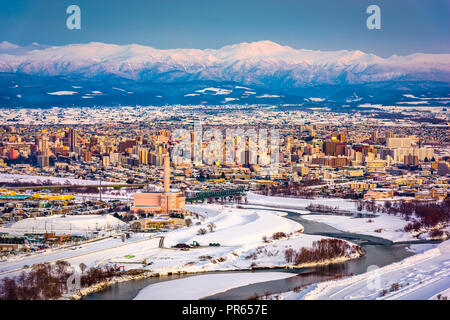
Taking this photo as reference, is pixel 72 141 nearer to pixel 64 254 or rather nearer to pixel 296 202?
pixel 296 202

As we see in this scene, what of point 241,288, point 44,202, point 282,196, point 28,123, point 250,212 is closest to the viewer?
point 241,288

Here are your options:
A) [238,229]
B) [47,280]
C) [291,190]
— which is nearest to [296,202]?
[291,190]

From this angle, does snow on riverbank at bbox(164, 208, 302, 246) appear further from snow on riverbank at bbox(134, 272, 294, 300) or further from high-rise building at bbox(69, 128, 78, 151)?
high-rise building at bbox(69, 128, 78, 151)

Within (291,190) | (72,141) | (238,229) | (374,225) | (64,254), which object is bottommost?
(291,190)

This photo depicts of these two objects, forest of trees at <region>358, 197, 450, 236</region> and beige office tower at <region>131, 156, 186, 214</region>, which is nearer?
forest of trees at <region>358, 197, 450, 236</region>

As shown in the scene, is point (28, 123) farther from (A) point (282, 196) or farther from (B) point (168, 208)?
(B) point (168, 208)

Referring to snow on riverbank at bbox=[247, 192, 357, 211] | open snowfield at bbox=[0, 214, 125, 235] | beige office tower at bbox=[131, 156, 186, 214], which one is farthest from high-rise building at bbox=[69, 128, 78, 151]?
open snowfield at bbox=[0, 214, 125, 235]
